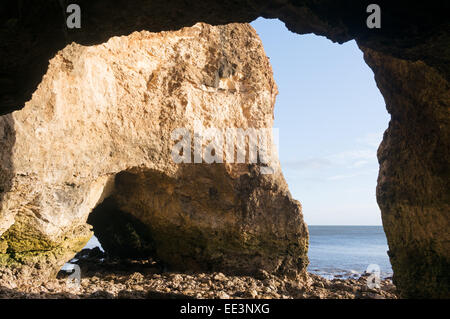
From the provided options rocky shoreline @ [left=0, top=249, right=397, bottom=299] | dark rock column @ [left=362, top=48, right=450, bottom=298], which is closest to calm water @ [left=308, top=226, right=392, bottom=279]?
rocky shoreline @ [left=0, top=249, right=397, bottom=299]

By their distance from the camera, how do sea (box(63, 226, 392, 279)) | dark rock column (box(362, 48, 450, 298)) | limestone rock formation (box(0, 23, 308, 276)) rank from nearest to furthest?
dark rock column (box(362, 48, 450, 298)), limestone rock formation (box(0, 23, 308, 276)), sea (box(63, 226, 392, 279))

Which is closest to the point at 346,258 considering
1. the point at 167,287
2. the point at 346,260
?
the point at 346,260

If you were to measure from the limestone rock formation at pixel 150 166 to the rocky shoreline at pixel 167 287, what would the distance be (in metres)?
0.65

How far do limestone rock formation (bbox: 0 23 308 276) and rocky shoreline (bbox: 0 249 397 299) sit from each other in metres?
0.65

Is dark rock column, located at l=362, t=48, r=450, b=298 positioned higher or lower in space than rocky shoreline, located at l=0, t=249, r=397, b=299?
higher

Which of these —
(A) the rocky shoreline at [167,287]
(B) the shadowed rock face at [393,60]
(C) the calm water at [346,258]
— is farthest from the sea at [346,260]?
(B) the shadowed rock face at [393,60]

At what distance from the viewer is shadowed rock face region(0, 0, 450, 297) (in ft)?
10.6

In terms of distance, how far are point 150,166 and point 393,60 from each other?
6.10m

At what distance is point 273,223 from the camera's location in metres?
10.3

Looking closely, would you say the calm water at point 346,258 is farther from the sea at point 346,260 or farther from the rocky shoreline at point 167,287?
the rocky shoreline at point 167,287

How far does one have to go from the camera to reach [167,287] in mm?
8117

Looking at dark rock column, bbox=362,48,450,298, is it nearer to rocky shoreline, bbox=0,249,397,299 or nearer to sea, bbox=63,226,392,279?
rocky shoreline, bbox=0,249,397,299

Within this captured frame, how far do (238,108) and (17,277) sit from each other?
23.4ft

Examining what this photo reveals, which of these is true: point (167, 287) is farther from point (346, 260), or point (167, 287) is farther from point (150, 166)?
point (346, 260)
